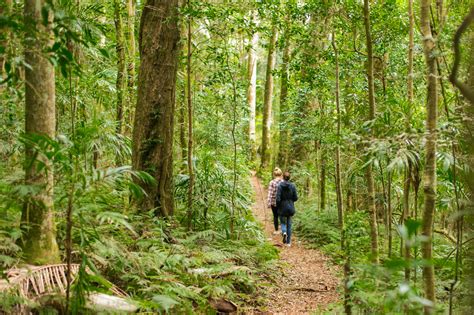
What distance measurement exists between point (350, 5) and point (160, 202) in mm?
5556

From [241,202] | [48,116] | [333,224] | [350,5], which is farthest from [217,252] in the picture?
[333,224]

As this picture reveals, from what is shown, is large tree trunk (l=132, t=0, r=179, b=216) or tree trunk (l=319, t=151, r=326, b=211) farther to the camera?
tree trunk (l=319, t=151, r=326, b=211)

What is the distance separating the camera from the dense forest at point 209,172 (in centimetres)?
392

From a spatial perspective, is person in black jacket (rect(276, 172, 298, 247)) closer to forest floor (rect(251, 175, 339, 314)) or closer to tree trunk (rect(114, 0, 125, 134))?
forest floor (rect(251, 175, 339, 314))

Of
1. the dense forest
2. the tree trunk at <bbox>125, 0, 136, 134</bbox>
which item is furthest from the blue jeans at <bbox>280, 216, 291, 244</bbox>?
the tree trunk at <bbox>125, 0, 136, 134</bbox>

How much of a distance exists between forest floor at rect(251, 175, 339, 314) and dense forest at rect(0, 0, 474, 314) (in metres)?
0.05

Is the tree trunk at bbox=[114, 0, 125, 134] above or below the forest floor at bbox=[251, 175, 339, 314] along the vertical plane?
above

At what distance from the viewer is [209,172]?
9797mm

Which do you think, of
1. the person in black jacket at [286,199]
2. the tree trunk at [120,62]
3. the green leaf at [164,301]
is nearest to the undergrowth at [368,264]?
the person in black jacket at [286,199]

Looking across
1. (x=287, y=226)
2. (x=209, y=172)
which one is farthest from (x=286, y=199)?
(x=209, y=172)

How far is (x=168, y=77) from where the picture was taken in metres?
8.52

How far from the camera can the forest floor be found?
7371mm

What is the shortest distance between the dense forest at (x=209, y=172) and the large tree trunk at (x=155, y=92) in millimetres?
26

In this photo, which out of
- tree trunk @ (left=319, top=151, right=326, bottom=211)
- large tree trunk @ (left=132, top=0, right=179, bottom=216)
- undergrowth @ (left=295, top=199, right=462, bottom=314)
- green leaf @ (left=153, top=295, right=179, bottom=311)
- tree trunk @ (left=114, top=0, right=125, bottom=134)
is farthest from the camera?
tree trunk @ (left=319, top=151, right=326, bottom=211)
